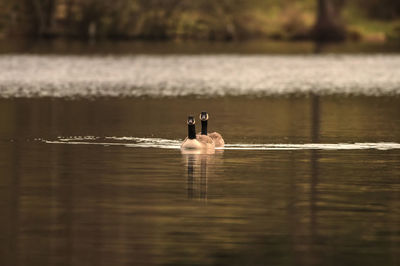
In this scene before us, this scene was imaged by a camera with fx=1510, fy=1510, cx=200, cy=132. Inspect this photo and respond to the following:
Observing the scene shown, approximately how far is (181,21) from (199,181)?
93.7 metres

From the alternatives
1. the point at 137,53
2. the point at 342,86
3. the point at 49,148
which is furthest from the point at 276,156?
the point at 137,53

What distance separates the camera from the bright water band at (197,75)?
47.2 m

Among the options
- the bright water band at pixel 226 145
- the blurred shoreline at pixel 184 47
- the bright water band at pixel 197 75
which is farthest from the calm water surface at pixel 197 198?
the blurred shoreline at pixel 184 47

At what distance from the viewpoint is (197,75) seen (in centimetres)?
6025

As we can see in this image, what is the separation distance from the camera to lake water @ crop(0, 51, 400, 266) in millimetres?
14297

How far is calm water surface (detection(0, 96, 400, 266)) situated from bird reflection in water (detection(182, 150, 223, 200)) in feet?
0.09

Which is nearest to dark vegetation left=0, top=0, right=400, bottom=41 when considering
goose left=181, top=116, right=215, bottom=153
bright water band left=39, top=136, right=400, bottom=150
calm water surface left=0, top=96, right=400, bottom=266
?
calm water surface left=0, top=96, right=400, bottom=266

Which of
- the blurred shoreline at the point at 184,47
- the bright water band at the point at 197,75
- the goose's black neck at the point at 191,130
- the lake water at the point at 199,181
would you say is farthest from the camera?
the blurred shoreline at the point at 184,47

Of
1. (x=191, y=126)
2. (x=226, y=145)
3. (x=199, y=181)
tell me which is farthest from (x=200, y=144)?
(x=199, y=181)

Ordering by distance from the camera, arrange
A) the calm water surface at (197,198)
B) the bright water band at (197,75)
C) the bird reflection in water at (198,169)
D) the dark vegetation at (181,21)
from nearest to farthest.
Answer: the calm water surface at (197,198)
the bird reflection in water at (198,169)
the bright water band at (197,75)
the dark vegetation at (181,21)

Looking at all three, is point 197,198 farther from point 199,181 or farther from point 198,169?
point 198,169

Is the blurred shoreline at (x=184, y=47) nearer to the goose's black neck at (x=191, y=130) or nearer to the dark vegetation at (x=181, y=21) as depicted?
the dark vegetation at (x=181, y=21)

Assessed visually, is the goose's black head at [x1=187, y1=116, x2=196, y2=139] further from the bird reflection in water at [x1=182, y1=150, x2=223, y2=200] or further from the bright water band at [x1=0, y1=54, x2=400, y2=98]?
the bright water band at [x1=0, y1=54, x2=400, y2=98]

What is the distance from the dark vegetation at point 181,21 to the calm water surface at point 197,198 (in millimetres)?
79395
